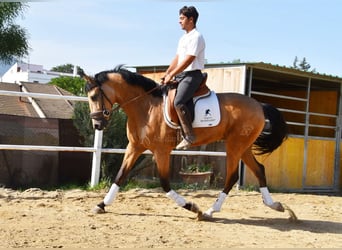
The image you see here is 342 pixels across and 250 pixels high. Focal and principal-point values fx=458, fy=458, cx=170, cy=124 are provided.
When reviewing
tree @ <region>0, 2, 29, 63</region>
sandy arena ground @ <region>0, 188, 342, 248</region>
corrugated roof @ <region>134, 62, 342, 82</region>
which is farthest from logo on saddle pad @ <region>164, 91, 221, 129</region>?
tree @ <region>0, 2, 29, 63</region>

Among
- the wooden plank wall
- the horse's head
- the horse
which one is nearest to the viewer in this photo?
the horse's head

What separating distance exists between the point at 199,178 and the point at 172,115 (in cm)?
398

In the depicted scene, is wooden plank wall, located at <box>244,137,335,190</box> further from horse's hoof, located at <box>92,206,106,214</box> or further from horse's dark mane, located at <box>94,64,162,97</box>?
horse's hoof, located at <box>92,206,106,214</box>

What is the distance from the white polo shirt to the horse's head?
3.61 feet

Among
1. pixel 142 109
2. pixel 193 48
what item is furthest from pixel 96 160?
pixel 193 48

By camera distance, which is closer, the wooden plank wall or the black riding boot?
the black riding boot

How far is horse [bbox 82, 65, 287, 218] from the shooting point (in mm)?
5820

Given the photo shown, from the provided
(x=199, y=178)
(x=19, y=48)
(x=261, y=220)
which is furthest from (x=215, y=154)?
(x=19, y=48)

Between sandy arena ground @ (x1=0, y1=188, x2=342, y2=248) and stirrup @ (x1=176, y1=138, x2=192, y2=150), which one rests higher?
stirrup @ (x1=176, y1=138, x2=192, y2=150)

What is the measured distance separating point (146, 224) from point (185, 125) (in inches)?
51.6

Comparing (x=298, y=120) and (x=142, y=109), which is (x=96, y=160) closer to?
(x=142, y=109)

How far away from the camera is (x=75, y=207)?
6.27 m

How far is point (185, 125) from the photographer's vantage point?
5.77 m

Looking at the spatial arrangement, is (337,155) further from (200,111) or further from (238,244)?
(238,244)
